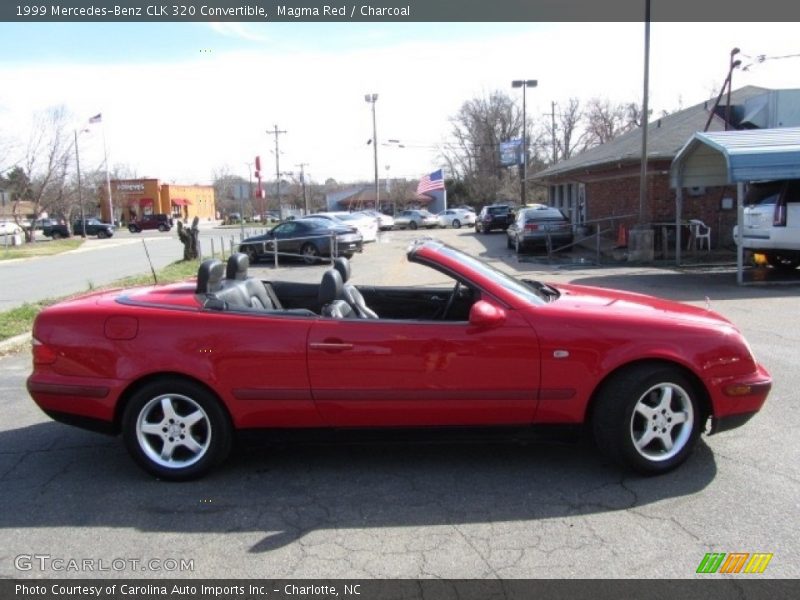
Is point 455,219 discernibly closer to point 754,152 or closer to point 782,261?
point 782,261

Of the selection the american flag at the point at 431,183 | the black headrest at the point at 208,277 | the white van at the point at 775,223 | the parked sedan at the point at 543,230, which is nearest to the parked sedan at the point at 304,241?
the parked sedan at the point at 543,230

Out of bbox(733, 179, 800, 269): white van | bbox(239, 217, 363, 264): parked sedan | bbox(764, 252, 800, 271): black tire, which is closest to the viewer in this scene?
bbox(733, 179, 800, 269): white van

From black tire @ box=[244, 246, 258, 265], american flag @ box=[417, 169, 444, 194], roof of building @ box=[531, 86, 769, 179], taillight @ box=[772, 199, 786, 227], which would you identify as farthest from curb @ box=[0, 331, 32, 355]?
american flag @ box=[417, 169, 444, 194]

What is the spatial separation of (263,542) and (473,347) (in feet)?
5.16

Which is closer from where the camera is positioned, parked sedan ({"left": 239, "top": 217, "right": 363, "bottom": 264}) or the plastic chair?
the plastic chair

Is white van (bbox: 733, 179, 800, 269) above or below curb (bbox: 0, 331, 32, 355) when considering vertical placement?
above

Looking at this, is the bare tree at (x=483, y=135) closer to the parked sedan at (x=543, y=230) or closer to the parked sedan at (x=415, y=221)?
the parked sedan at (x=415, y=221)

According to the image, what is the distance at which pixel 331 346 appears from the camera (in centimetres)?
393

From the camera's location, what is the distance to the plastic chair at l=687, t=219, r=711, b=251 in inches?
758

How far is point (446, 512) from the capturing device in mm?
3623

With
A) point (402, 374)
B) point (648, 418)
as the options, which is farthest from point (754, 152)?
point (402, 374)

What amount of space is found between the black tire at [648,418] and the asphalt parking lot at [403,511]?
14 centimetres
